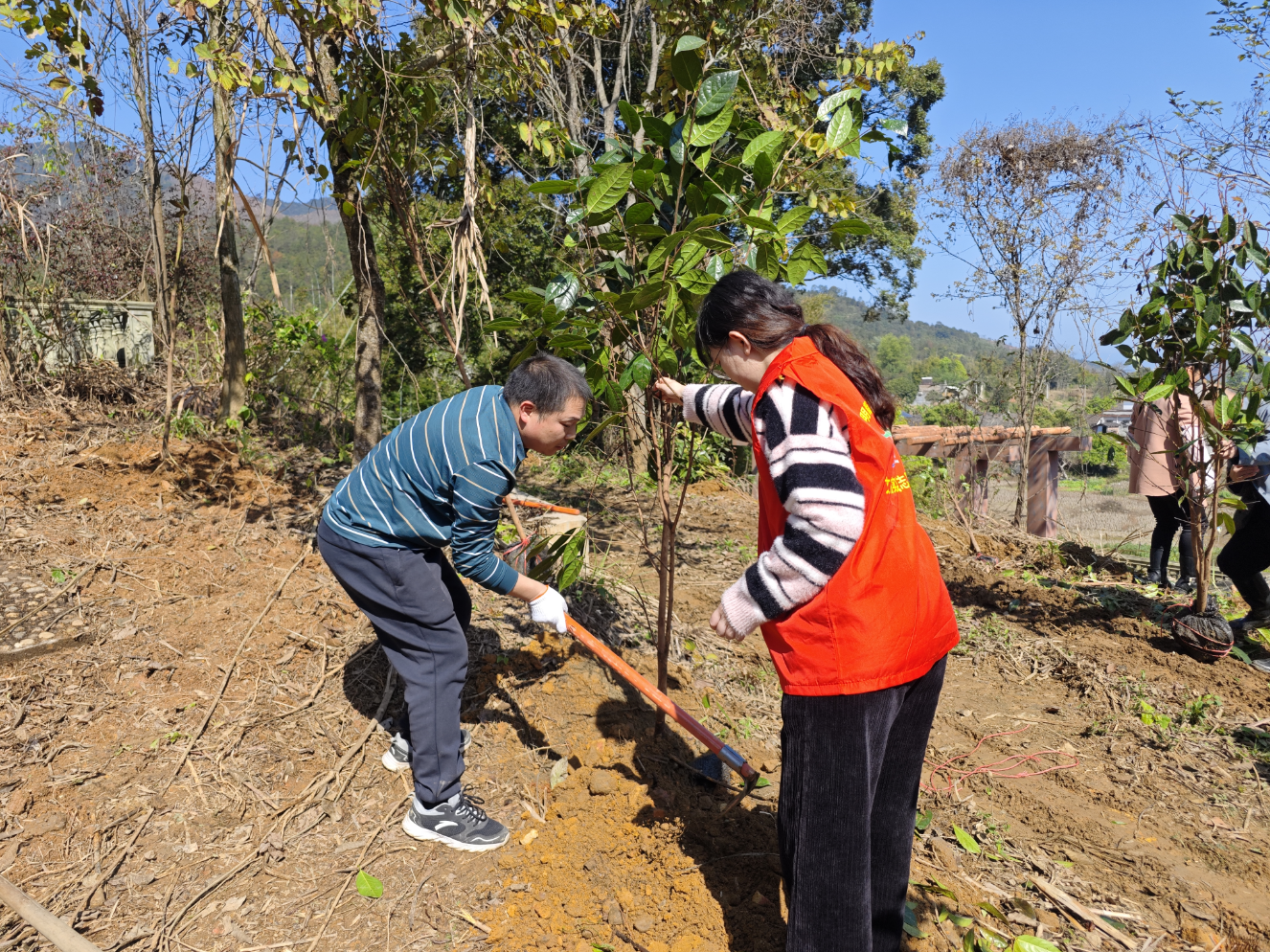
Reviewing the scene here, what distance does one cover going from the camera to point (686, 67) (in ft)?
6.11

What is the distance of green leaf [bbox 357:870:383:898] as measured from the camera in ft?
7.39

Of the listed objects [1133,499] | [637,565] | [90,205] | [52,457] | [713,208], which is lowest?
[1133,499]

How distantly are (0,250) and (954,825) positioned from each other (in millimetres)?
7051

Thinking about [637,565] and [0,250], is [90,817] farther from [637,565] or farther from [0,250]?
[0,250]

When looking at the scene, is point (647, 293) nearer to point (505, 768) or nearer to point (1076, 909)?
point (505, 768)

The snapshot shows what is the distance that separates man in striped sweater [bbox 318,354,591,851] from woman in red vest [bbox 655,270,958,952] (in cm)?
65

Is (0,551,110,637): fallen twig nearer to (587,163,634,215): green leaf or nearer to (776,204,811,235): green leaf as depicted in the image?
(587,163,634,215): green leaf

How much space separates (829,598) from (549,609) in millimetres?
1042

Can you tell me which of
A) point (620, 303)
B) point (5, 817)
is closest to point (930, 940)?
point (620, 303)

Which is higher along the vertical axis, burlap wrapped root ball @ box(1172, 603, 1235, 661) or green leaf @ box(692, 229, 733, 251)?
green leaf @ box(692, 229, 733, 251)

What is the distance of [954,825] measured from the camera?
2.58 m

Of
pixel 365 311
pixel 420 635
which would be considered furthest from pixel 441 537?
pixel 365 311

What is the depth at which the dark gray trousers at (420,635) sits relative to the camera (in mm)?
2271

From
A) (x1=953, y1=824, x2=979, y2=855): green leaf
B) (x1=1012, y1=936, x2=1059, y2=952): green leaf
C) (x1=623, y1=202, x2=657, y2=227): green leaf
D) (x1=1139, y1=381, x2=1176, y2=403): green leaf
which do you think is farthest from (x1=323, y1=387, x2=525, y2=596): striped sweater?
(x1=1139, y1=381, x2=1176, y2=403): green leaf
